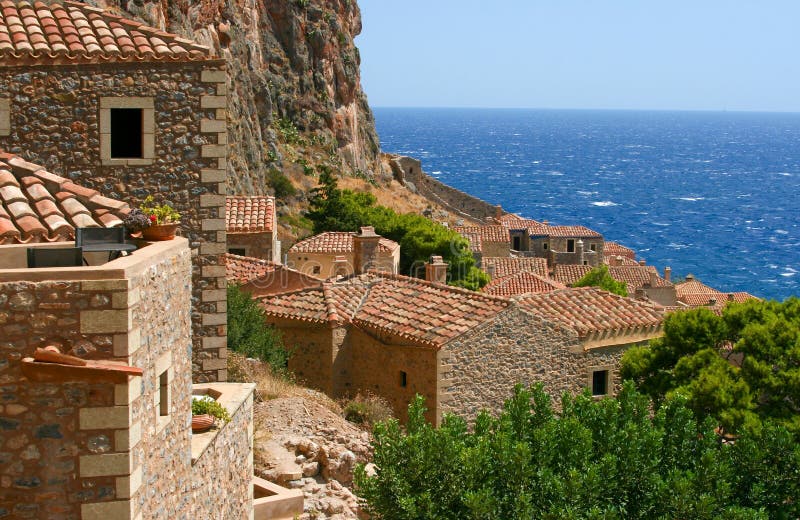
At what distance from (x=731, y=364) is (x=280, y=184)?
44772mm

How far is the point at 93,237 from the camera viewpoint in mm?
9508

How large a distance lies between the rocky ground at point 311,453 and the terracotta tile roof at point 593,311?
7.24 metres

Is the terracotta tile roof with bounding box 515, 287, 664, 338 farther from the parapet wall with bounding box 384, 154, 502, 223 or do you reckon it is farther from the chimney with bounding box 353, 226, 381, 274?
the parapet wall with bounding box 384, 154, 502, 223

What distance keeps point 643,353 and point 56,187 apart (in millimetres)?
16795

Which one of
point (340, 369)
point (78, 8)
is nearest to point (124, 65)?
point (78, 8)

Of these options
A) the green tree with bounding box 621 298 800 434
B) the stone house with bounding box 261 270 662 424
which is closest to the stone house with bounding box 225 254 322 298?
the stone house with bounding box 261 270 662 424

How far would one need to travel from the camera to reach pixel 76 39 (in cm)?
1462

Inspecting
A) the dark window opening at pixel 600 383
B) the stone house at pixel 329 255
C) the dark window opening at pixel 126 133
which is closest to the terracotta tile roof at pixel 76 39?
the dark window opening at pixel 126 133

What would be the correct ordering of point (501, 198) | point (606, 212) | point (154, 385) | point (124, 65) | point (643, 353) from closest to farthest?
point (154, 385) < point (124, 65) < point (643, 353) < point (606, 212) < point (501, 198)

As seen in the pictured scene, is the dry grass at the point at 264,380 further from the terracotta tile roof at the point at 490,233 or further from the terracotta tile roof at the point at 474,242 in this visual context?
the terracotta tile roof at the point at 490,233

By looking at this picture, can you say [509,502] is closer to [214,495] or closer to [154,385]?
[214,495]

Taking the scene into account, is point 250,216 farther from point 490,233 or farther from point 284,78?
point 284,78

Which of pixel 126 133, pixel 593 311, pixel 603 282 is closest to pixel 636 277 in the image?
pixel 603 282

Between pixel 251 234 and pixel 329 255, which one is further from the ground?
pixel 251 234
